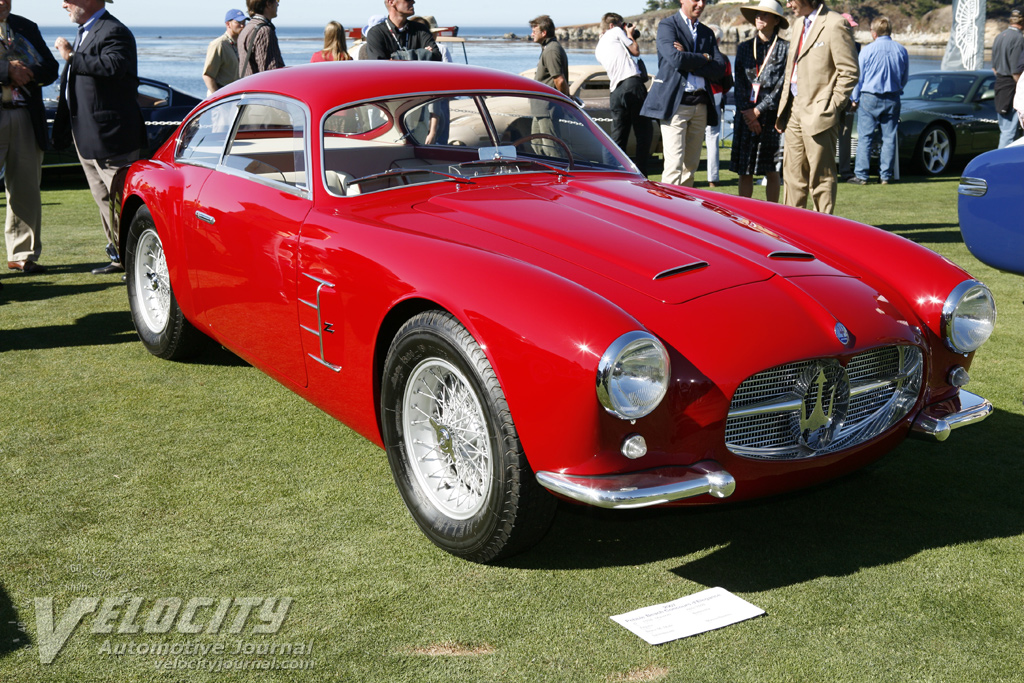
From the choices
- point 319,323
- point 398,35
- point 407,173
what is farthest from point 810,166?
point 319,323

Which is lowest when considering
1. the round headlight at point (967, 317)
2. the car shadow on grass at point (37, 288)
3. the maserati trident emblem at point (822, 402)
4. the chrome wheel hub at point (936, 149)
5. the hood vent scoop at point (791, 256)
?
the car shadow on grass at point (37, 288)

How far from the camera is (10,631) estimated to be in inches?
103

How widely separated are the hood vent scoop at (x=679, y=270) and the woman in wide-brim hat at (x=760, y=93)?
5.49 meters

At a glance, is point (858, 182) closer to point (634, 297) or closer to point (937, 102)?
point (937, 102)

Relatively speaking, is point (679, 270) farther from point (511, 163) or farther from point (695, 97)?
point (695, 97)

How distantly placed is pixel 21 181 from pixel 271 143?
379cm

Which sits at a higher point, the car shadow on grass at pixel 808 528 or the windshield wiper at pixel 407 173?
the windshield wiper at pixel 407 173

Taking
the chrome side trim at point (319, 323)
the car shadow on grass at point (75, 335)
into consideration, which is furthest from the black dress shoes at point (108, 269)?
the chrome side trim at point (319, 323)

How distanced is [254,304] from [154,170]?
1466 mm

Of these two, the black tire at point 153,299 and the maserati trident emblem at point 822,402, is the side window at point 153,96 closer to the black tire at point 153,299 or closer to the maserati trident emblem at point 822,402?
the black tire at point 153,299

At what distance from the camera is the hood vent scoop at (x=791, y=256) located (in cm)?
327

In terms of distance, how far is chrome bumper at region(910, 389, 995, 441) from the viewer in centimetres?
310

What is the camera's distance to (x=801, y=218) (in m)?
3.87

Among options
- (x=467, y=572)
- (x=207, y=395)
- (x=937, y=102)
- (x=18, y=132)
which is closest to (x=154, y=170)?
(x=207, y=395)
